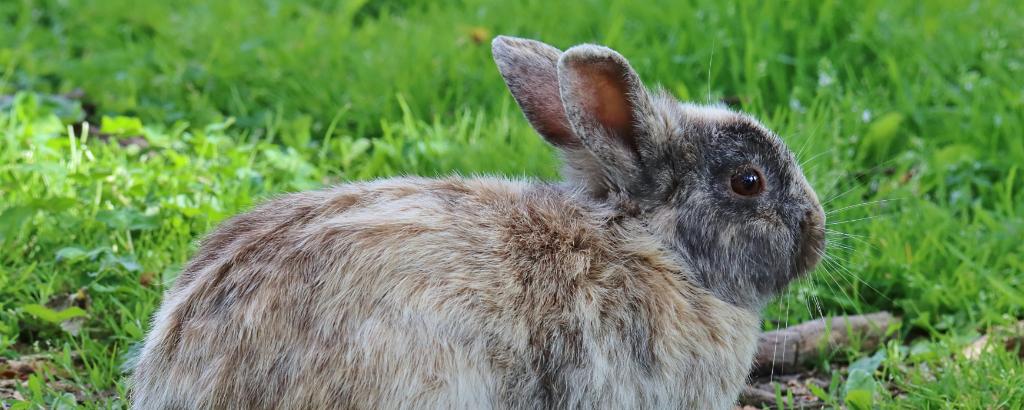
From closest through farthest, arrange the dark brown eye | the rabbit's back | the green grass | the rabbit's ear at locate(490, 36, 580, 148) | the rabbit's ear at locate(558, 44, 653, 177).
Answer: the rabbit's back → the rabbit's ear at locate(558, 44, 653, 177) → the dark brown eye → the rabbit's ear at locate(490, 36, 580, 148) → the green grass

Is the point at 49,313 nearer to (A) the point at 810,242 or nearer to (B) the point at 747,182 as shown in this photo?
(B) the point at 747,182

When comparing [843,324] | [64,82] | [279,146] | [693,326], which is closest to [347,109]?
[279,146]

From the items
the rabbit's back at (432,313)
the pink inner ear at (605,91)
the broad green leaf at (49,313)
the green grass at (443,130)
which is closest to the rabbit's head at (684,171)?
the pink inner ear at (605,91)

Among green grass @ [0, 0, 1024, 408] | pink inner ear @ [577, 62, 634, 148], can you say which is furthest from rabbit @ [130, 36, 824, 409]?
green grass @ [0, 0, 1024, 408]

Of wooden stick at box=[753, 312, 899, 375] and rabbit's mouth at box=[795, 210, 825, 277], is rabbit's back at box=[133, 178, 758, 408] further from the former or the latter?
wooden stick at box=[753, 312, 899, 375]

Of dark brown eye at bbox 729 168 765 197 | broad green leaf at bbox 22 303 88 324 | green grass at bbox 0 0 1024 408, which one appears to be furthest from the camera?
green grass at bbox 0 0 1024 408

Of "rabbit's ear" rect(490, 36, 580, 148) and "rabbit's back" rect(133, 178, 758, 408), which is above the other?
"rabbit's ear" rect(490, 36, 580, 148)

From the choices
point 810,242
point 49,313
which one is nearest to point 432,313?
point 810,242

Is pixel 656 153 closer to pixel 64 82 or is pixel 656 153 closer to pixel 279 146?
pixel 279 146

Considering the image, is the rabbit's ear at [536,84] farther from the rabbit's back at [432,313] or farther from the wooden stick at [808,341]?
the wooden stick at [808,341]
